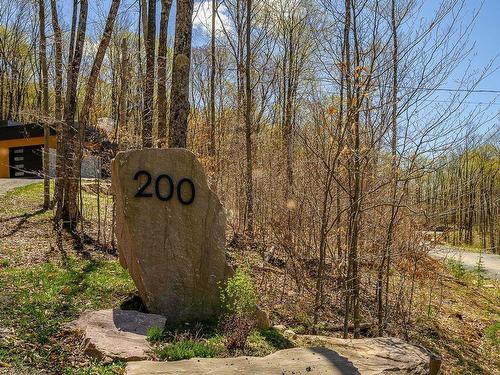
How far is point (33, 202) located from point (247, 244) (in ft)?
21.8

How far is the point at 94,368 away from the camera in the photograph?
3.64m

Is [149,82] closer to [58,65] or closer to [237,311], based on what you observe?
[58,65]

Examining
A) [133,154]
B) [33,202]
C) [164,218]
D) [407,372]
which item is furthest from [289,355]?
[33,202]

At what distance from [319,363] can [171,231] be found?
2213 mm

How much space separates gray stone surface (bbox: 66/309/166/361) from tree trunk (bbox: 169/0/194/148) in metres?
3.01

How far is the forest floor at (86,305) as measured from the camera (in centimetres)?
399

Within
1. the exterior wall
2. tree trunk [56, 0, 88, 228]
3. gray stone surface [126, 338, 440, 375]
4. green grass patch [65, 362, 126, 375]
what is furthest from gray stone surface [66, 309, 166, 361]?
the exterior wall

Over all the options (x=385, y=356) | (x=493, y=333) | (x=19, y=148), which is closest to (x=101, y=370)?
(x=385, y=356)

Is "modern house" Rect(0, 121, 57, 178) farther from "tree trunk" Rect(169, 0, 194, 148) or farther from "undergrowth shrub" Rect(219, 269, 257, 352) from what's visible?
"undergrowth shrub" Rect(219, 269, 257, 352)

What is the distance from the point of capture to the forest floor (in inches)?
157

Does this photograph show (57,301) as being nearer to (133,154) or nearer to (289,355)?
(133,154)

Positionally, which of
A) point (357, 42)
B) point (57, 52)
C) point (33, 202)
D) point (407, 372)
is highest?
point (57, 52)

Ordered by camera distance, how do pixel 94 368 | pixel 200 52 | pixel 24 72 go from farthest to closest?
pixel 24 72
pixel 200 52
pixel 94 368

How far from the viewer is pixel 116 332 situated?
4.28 metres
